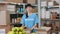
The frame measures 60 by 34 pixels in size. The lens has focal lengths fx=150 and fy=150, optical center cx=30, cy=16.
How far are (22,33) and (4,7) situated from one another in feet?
1.27

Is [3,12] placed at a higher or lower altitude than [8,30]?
higher

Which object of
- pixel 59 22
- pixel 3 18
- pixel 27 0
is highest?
pixel 27 0

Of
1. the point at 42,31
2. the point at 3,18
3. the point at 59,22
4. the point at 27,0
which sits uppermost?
the point at 27,0

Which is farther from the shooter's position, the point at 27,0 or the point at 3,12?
the point at 27,0

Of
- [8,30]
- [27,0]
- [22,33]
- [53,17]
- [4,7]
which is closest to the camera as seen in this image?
[22,33]

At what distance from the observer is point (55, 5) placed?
4.17m

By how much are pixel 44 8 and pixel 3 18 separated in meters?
2.83

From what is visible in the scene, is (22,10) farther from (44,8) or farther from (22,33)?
(22,33)

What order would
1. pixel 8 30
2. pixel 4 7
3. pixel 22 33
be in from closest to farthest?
pixel 22 33
pixel 8 30
pixel 4 7

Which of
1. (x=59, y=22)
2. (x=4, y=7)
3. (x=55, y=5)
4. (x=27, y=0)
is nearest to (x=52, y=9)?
(x=55, y=5)

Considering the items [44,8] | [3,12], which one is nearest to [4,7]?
[3,12]

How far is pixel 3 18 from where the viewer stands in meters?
1.37

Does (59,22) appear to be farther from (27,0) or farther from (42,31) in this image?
(42,31)

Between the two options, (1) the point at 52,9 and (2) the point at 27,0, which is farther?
(1) the point at 52,9
